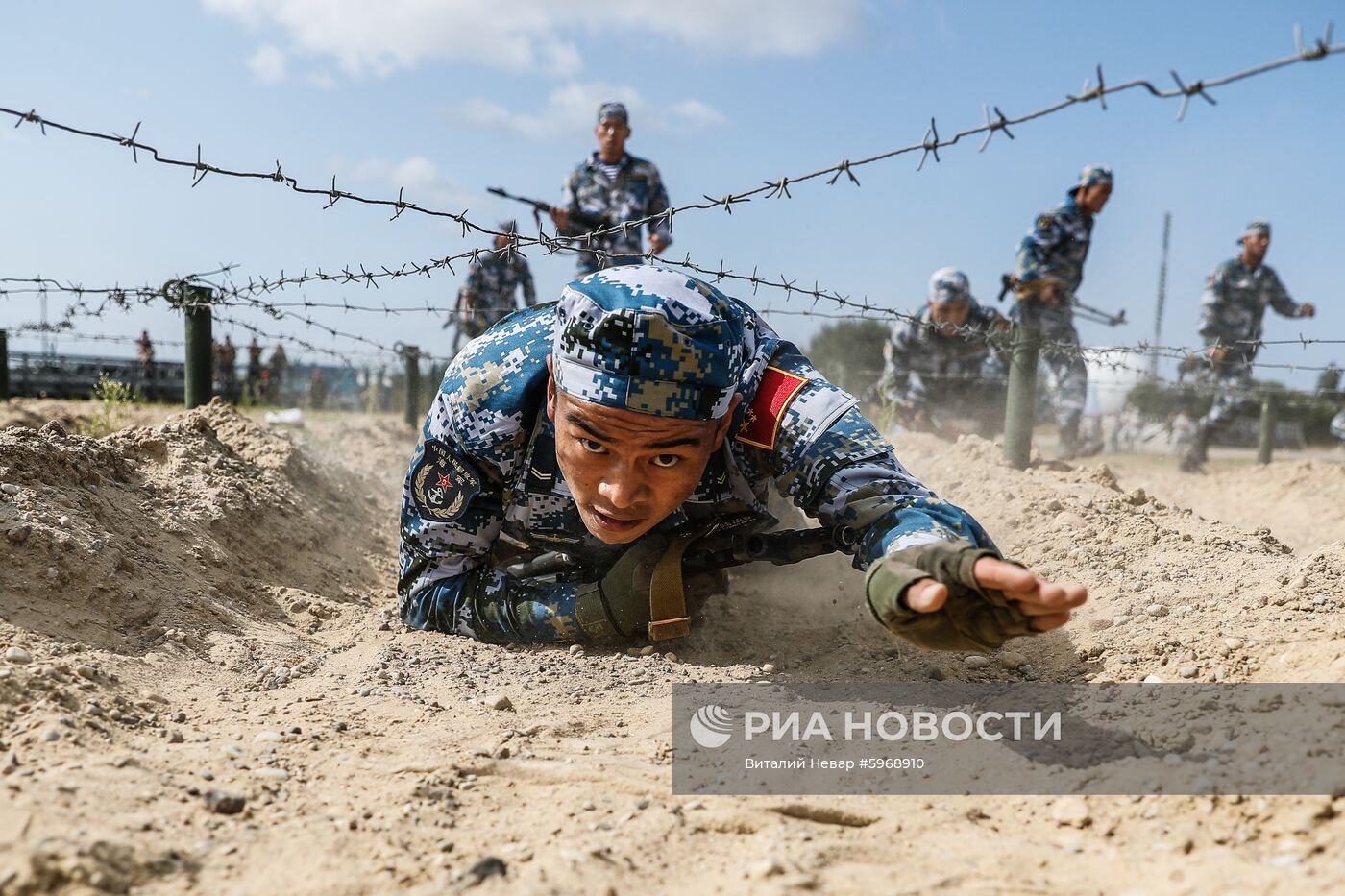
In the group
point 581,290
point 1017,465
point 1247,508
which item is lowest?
point 1247,508

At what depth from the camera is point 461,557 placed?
2936 mm

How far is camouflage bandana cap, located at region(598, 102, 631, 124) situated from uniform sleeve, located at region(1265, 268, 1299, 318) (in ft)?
20.5

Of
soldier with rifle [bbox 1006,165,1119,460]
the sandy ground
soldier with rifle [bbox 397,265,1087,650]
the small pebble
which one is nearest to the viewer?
the sandy ground

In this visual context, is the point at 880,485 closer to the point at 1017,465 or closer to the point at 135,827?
the point at 135,827

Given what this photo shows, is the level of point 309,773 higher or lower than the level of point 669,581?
lower

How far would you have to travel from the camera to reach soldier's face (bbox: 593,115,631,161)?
6559 millimetres

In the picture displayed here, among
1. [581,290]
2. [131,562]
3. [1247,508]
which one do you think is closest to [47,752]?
[131,562]

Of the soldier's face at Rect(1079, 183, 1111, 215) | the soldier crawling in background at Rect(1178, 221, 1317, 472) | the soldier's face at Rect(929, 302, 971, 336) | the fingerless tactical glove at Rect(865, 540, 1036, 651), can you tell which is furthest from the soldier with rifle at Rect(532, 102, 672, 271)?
the soldier crawling in background at Rect(1178, 221, 1317, 472)

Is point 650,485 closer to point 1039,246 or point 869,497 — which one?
point 869,497

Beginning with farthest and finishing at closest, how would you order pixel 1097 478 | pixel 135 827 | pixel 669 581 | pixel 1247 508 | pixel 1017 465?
pixel 1247 508, pixel 1017 465, pixel 1097 478, pixel 669 581, pixel 135 827

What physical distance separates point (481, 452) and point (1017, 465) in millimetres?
3454

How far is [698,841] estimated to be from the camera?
1576mm

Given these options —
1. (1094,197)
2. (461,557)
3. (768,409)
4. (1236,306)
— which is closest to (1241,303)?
(1236,306)

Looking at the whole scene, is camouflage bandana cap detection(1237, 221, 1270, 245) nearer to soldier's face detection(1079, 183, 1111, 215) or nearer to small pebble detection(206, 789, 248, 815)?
soldier's face detection(1079, 183, 1111, 215)
